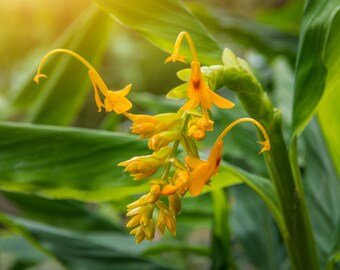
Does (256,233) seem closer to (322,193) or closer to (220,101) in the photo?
(322,193)

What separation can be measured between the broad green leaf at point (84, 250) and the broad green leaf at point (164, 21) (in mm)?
384

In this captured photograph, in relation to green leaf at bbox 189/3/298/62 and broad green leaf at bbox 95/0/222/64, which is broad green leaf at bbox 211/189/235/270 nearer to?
broad green leaf at bbox 95/0/222/64

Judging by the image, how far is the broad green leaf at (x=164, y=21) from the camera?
541mm

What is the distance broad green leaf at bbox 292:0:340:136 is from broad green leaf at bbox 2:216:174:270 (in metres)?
0.41

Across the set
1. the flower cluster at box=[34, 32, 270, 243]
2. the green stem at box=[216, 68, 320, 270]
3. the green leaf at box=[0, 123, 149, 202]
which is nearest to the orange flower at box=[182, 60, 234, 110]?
the flower cluster at box=[34, 32, 270, 243]

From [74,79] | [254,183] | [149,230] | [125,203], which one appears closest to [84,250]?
[125,203]

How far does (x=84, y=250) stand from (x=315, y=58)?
49 cm

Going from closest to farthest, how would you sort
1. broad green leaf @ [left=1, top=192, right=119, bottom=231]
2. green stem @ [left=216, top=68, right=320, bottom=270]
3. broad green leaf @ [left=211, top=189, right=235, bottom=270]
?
green stem @ [left=216, top=68, right=320, bottom=270] → broad green leaf @ [left=211, top=189, right=235, bottom=270] → broad green leaf @ [left=1, top=192, right=119, bottom=231]

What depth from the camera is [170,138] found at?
0.39 metres

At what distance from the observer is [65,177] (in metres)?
0.62

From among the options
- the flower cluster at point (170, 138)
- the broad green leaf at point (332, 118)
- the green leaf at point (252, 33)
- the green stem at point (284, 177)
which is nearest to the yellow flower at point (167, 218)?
the flower cluster at point (170, 138)

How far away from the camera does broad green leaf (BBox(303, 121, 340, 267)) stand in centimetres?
80

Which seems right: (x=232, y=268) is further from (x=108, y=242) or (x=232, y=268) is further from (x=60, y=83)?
(x=60, y=83)

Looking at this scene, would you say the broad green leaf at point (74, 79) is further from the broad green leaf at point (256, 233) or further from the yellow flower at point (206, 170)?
the yellow flower at point (206, 170)
